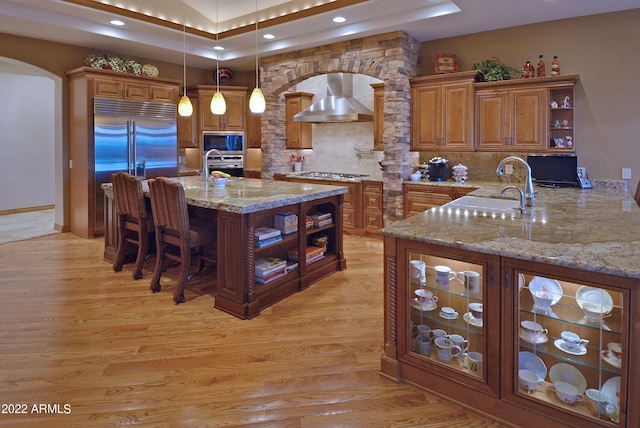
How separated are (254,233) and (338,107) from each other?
11.6 ft

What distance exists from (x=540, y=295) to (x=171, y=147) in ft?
19.5


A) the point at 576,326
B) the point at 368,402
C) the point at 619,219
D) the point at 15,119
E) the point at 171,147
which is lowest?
the point at 368,402

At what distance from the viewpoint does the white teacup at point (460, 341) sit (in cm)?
216

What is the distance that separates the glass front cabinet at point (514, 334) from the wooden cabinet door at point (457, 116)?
3.51m

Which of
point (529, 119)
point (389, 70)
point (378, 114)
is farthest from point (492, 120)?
point (378, 114)

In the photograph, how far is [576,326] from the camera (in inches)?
72.5

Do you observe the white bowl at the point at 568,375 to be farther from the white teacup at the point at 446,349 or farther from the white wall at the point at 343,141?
the white wall at the point at 343,141

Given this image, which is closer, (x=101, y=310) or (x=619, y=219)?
(x=619, y=219)

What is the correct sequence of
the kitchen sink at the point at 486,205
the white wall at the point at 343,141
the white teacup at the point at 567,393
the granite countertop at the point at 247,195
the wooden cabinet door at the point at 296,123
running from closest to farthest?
1. the white teacup at the point at 567,393
2. the kitchen sink at the point at 486,205
3. the granite countertop at the point at 247,195
4. the white wall at the point at 343,141
5. the wooden cabinet door at the point at 296,123

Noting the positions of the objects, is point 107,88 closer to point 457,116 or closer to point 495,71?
point 457,116

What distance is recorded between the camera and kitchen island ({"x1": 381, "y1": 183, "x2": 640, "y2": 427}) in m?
1.68

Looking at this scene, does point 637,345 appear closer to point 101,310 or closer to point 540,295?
point 540,295

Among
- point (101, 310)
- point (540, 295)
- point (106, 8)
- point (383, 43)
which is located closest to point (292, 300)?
point (101, 310)

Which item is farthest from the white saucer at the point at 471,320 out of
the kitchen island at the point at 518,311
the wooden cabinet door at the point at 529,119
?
the wooden cabinet door at the point at 529,119
